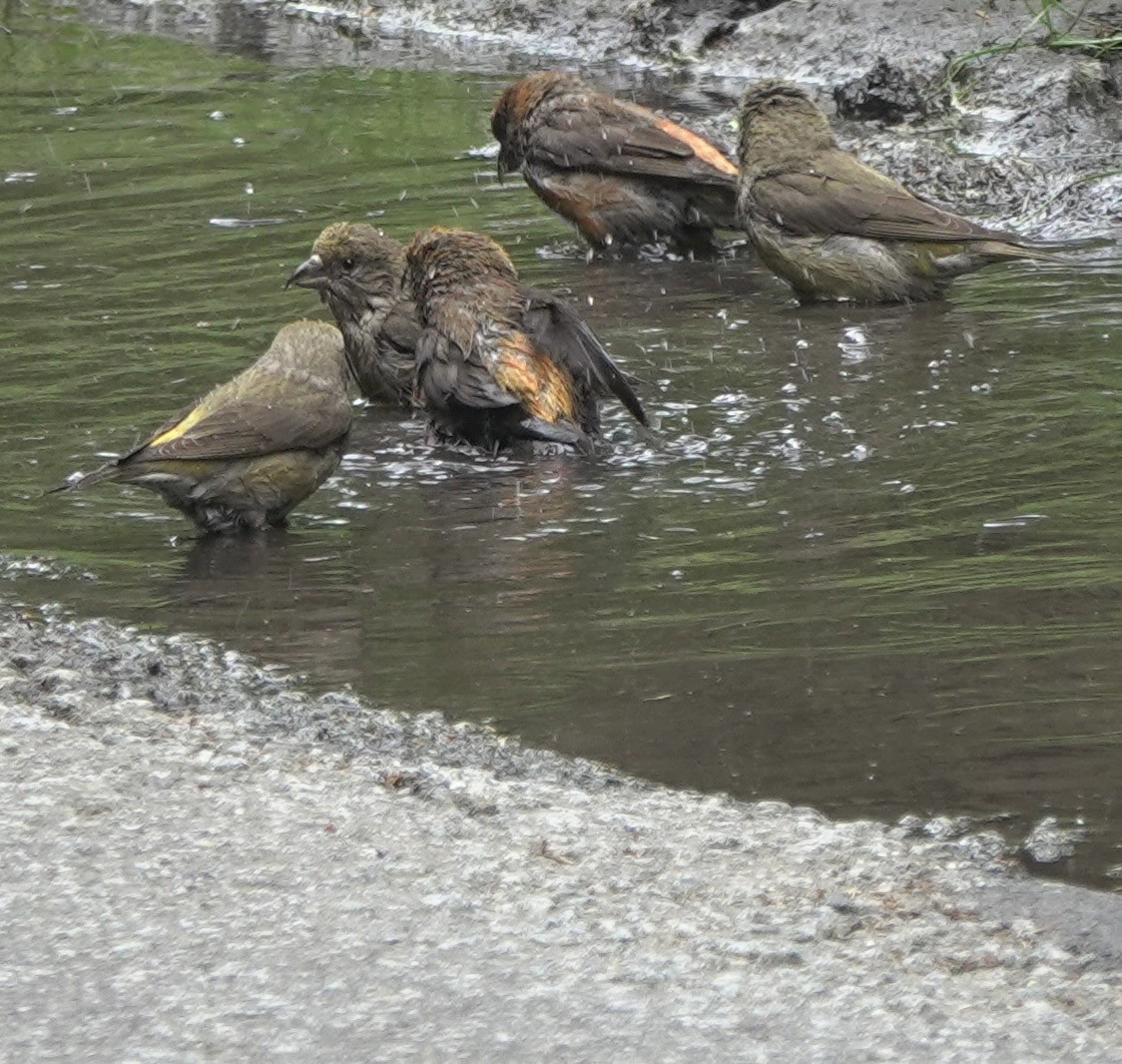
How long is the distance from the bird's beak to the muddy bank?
368 cm

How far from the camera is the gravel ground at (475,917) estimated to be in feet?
11.2

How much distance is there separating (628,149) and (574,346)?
363 centimetres

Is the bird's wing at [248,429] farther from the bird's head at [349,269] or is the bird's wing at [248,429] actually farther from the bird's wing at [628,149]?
the bird's wing at [628,149]

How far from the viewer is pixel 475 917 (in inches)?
151

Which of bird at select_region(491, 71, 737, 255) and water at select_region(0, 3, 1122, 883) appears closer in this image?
water at select_region(0, 3, 1122, 883)

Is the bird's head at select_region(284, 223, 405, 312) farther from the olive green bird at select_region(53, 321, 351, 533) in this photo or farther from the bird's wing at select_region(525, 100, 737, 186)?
the bird's wing at select_region(525, 100, 737, 186)

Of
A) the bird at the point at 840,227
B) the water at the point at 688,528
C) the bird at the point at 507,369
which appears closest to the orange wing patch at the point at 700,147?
the water at the point at 688,528

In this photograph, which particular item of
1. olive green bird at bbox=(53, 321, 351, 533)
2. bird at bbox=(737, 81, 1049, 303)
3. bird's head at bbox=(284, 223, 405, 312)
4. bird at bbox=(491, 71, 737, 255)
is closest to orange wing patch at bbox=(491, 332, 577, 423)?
olive green bird at bbox=(53, 321, 351, 533)

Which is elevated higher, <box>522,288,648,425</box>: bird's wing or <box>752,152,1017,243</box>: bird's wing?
<box>752,152,1017,243</box>: bird's wing

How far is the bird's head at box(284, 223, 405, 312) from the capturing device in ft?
29.7

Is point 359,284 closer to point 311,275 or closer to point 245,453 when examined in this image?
point 311,275

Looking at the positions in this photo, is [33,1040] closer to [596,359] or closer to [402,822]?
[402,822]

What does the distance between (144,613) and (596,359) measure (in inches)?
92.2

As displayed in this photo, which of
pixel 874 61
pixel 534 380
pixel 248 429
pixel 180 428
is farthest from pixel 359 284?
pixel 874 61
